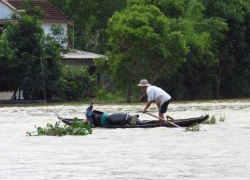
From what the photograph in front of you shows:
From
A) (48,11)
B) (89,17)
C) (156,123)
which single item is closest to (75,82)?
(48,11)

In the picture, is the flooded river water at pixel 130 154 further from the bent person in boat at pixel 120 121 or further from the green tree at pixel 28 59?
the green tree at pixel 28 59

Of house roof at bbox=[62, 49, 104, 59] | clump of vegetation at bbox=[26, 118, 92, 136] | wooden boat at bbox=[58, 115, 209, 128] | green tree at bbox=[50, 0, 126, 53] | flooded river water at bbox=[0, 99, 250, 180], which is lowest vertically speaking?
flooded river water at bbox=[0, 99, 250, 180]

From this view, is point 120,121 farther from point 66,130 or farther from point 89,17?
point 89,17

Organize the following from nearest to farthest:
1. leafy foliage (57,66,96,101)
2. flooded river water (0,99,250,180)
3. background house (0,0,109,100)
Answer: flooded river water (0,99,250,180), leafy foliage (57,66,96,101), background house (0,0,109,100)

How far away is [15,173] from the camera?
53.3 ft

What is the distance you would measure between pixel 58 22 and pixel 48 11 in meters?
1.57

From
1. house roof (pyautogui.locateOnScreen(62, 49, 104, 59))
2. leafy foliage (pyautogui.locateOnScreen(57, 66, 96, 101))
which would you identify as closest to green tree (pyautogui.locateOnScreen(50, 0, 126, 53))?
house roof (pyautogui.locateOnScreen(62, 49, 104, 59))

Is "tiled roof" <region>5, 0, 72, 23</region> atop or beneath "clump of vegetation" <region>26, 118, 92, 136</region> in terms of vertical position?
atop

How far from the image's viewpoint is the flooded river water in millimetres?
16016

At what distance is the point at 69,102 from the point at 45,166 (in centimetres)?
2854

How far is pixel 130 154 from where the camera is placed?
19.3 m

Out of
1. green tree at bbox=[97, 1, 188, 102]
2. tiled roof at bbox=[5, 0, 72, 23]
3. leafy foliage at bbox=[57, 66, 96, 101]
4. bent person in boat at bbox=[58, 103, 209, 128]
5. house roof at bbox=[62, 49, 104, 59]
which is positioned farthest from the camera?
tiled roof at bbox=[5, 0, 72, 23]

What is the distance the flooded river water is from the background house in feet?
70.2

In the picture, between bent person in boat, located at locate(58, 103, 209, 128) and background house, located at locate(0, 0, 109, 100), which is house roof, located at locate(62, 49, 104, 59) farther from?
bent person in boat, located at locate(58, 103, 209, 128)
